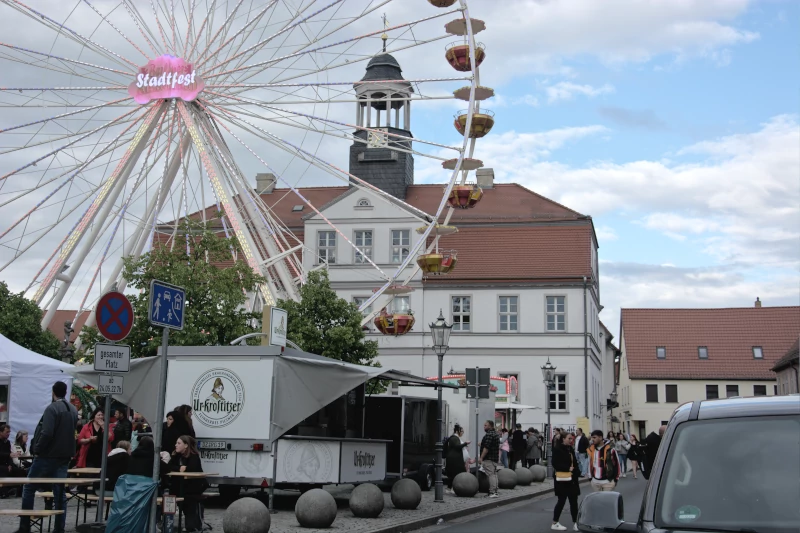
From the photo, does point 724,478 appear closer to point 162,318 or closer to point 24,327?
point 162,318

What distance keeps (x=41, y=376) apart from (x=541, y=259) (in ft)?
112

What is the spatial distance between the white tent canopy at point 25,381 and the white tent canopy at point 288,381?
256cm

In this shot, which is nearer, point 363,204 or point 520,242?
point 363,204

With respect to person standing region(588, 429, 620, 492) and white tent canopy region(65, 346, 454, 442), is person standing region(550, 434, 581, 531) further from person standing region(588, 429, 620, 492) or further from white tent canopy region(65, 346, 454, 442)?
white tent canopy region(65, 346, 454, 442)

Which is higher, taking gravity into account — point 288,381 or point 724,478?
point 288,381

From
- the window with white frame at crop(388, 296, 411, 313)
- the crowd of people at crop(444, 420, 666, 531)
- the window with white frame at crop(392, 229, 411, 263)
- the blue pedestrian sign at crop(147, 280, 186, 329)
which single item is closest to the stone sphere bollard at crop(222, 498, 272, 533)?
the blue pedestrian sign at crop(147, 280, 186, 329)

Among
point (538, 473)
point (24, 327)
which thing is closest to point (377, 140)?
point (538, 473)

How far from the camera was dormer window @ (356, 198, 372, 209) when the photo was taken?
50312 millimetres

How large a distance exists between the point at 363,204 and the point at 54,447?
38299 millimetres

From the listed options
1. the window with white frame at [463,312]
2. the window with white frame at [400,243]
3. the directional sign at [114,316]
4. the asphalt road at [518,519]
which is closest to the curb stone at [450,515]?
the asphalt road at [518,519]

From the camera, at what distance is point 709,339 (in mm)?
72250

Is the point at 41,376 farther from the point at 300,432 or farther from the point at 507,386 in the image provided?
the point at 507,386

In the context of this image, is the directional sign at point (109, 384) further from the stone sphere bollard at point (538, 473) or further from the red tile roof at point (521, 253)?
the red tile roof at point (521, 253)

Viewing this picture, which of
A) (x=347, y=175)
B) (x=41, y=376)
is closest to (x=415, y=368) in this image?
(x=347, y=175)
